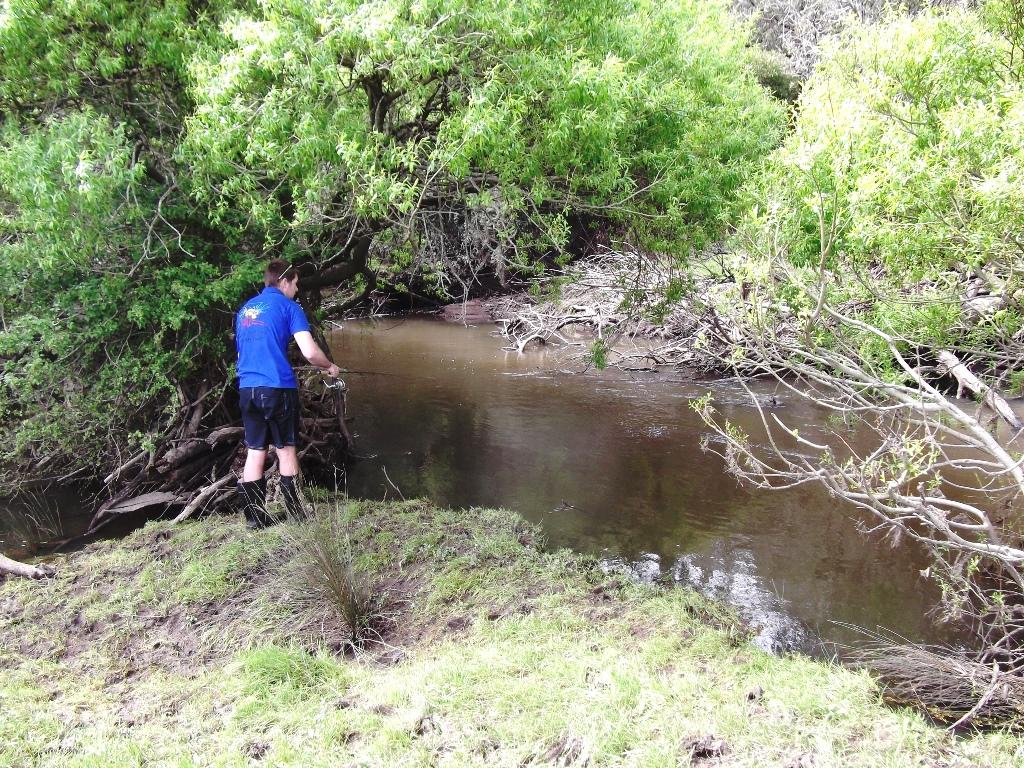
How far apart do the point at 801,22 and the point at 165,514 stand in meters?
22.1

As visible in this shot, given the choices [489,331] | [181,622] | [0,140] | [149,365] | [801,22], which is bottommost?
[489,331]

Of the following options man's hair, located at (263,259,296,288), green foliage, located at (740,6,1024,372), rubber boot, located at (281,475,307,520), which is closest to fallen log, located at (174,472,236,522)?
rubber boot, located at (281,475,307,520)

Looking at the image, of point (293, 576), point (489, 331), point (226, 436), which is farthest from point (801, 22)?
point (293, 576)

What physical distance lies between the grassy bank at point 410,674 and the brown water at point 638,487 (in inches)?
35.0

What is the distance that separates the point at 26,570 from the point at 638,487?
18.3ft

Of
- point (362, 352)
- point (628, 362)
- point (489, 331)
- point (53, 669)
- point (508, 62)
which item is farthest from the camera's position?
point (489, 331)

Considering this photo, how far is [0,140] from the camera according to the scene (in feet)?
16.3

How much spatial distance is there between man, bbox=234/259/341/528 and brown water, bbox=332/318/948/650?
1903 millimetres

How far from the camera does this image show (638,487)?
7.39 m

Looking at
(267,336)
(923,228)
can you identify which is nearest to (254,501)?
(267,336)

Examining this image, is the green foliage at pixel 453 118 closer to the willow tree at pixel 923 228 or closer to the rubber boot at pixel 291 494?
the willow tree at pixel 923 228

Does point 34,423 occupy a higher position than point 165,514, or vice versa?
point 34,423

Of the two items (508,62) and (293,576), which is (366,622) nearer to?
(293,576)

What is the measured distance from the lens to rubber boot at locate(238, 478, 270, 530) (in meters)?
5.34
